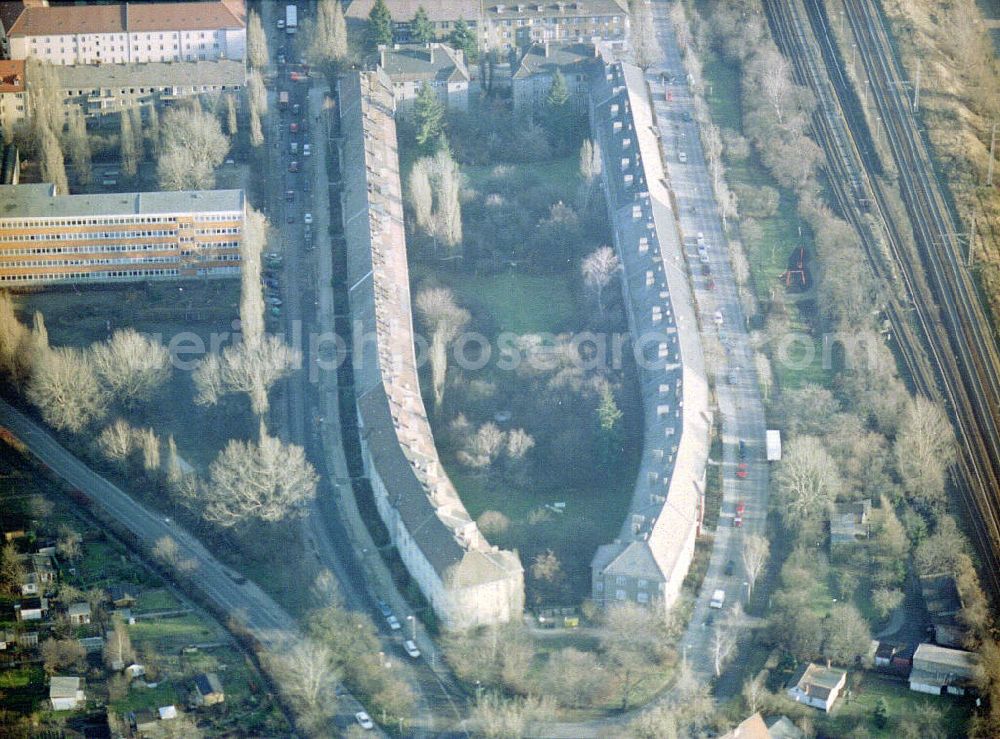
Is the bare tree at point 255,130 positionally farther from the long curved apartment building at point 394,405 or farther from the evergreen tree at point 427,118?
the evergreen tree at point 427,118

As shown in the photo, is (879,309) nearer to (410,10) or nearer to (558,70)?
(558,70)

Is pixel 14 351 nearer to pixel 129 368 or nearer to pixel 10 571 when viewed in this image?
pixel 129 368

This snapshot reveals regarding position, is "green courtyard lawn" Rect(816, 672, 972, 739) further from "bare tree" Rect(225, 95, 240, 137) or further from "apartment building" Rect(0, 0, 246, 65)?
"apartment building" Rect(0, 0, 246, 65)

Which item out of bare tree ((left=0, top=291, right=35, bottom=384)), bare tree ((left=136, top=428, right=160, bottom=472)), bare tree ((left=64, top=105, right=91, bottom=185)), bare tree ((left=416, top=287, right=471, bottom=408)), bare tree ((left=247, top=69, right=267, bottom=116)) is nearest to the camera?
bare tree ((left=136, top=428, right=160, bottom=472))

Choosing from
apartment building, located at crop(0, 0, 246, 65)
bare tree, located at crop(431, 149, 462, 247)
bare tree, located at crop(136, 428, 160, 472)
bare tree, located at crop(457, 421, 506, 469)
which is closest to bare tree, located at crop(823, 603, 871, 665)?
bare tree, located at crop(457, 421, 506, 469)

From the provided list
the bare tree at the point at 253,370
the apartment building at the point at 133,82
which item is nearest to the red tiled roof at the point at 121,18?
the apartment building at the point at 133,82

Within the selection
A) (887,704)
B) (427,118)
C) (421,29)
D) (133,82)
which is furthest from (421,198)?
(887,704)

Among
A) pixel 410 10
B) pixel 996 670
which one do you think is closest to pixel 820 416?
pixel 996 670
